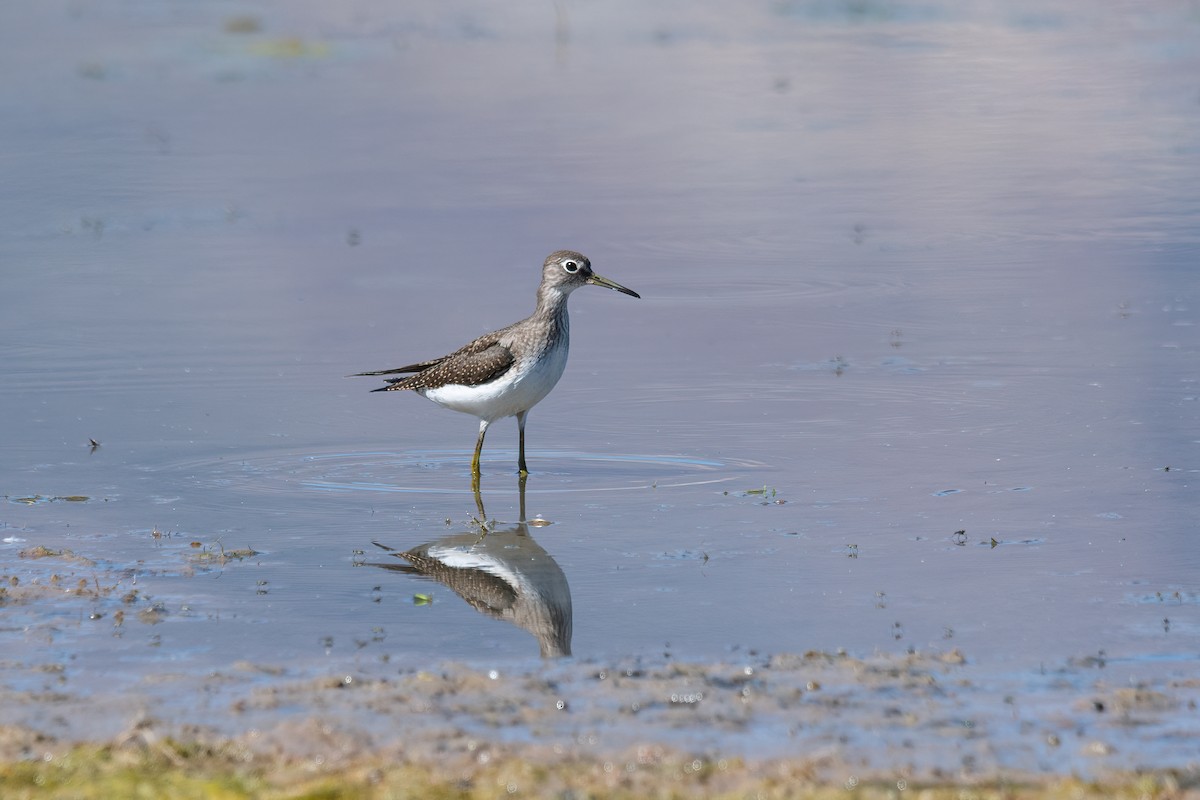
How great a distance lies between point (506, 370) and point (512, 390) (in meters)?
0.18

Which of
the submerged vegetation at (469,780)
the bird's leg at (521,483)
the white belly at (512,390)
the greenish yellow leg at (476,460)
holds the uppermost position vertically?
the white belly at (512,390)

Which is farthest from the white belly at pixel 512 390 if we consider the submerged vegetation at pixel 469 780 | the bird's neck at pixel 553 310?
the submerged vegetation at pixel 469 780

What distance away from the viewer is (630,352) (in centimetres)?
1390

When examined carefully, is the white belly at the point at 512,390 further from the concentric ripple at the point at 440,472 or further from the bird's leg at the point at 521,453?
the concentric ripple at the point at 440,472

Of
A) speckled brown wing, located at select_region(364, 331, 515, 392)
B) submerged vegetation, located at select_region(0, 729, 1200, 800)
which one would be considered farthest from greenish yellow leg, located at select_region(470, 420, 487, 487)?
submerged vegetation, located at select_region(0, 729, 1200, 800)

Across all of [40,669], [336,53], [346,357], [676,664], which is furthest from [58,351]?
[336,53]

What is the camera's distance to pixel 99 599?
8.27 m

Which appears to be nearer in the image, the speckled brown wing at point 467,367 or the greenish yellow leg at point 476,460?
the greenish yellow leg at point 476,460

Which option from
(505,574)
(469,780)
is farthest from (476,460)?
(469,780)

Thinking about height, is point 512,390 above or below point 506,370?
below

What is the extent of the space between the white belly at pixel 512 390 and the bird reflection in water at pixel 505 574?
124cm

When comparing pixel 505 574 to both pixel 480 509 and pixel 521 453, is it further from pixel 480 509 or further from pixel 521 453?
pixel 521 453

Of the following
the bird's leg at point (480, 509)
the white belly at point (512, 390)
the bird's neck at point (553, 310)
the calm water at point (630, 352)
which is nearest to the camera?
the calm water at point (630, 352)

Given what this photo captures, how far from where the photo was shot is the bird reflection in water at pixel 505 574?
803 cm
